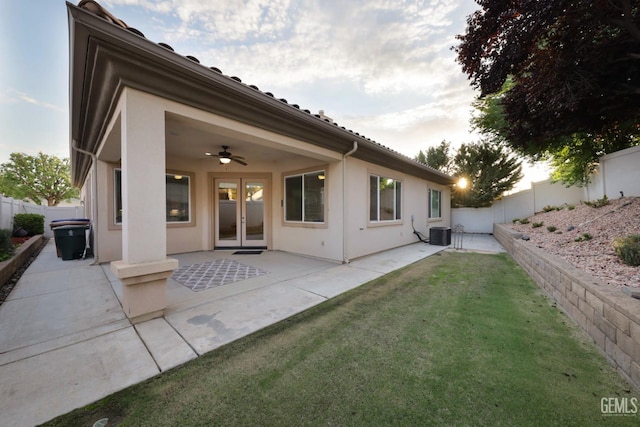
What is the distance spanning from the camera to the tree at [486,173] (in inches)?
547

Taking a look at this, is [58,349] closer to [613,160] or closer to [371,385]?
[371,385]

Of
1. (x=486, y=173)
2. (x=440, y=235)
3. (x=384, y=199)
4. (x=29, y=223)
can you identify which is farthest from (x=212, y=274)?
(x=486, y=173)

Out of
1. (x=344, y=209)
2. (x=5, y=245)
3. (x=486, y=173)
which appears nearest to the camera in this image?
(x=5, y=245)

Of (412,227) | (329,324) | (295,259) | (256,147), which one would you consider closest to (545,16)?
(329,324)

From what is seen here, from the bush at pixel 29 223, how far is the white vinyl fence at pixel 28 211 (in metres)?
0.25

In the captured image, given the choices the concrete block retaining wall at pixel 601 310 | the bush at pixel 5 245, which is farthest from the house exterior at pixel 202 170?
the concrete block retaining wall at pixel 601 310

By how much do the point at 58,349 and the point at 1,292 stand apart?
9.71 feet

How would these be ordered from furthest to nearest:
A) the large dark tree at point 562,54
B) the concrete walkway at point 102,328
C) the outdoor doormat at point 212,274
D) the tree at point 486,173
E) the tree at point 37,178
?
the tree at point 37,178
the tree at point 486,173
the outdoor doormat at point 212,274
the large dark tree at point 562,54
the concrete walkway at point 102,328

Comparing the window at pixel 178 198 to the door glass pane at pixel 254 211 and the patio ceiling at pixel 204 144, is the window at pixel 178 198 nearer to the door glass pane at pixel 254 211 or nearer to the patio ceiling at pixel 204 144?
the patio ceiling at pixel 204 144

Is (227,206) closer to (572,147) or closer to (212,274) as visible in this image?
(212,274)

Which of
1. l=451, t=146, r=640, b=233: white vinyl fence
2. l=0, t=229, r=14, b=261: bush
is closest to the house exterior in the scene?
l=0, t=229, r=14, b=261: bush

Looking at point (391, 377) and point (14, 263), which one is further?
point (14, 263)

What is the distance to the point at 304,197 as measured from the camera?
6.85m

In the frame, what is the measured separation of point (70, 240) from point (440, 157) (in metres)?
19.3
